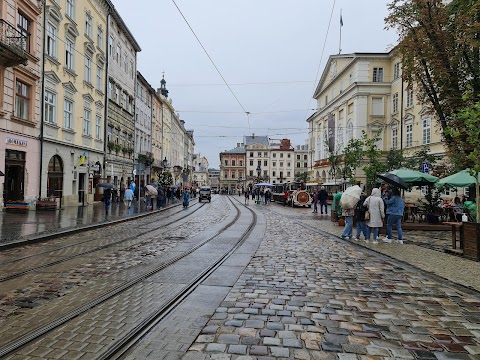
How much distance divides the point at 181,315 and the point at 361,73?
48.7 meters

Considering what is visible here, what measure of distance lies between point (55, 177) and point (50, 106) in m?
4.43

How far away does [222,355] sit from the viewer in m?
3.76

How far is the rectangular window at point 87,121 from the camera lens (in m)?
29.3

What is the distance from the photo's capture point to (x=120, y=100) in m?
39.1

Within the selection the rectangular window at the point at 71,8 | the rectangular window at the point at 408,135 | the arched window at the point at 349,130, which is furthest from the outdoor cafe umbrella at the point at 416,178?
the arched window at the point at 349,130

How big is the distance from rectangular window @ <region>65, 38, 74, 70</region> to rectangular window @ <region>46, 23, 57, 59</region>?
67.2 inches

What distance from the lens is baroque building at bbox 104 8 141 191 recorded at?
3528cm

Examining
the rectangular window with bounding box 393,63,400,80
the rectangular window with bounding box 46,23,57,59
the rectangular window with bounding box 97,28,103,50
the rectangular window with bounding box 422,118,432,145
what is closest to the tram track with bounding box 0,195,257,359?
the rectangular window with bounding box 46,23,57,59

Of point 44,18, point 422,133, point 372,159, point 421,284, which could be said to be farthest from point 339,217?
point 422,133

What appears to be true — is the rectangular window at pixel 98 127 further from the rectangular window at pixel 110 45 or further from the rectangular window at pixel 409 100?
the rectangular window at pixel 409 100

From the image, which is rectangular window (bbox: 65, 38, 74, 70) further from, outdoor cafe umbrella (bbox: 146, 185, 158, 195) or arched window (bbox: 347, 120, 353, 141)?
arched window (bbox: 347, 120, 353, 141)

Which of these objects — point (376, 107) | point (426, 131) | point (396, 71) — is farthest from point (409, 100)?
point (376, 107)

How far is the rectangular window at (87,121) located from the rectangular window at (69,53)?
12.2 feet

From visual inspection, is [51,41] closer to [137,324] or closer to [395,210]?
A: [395,210]
